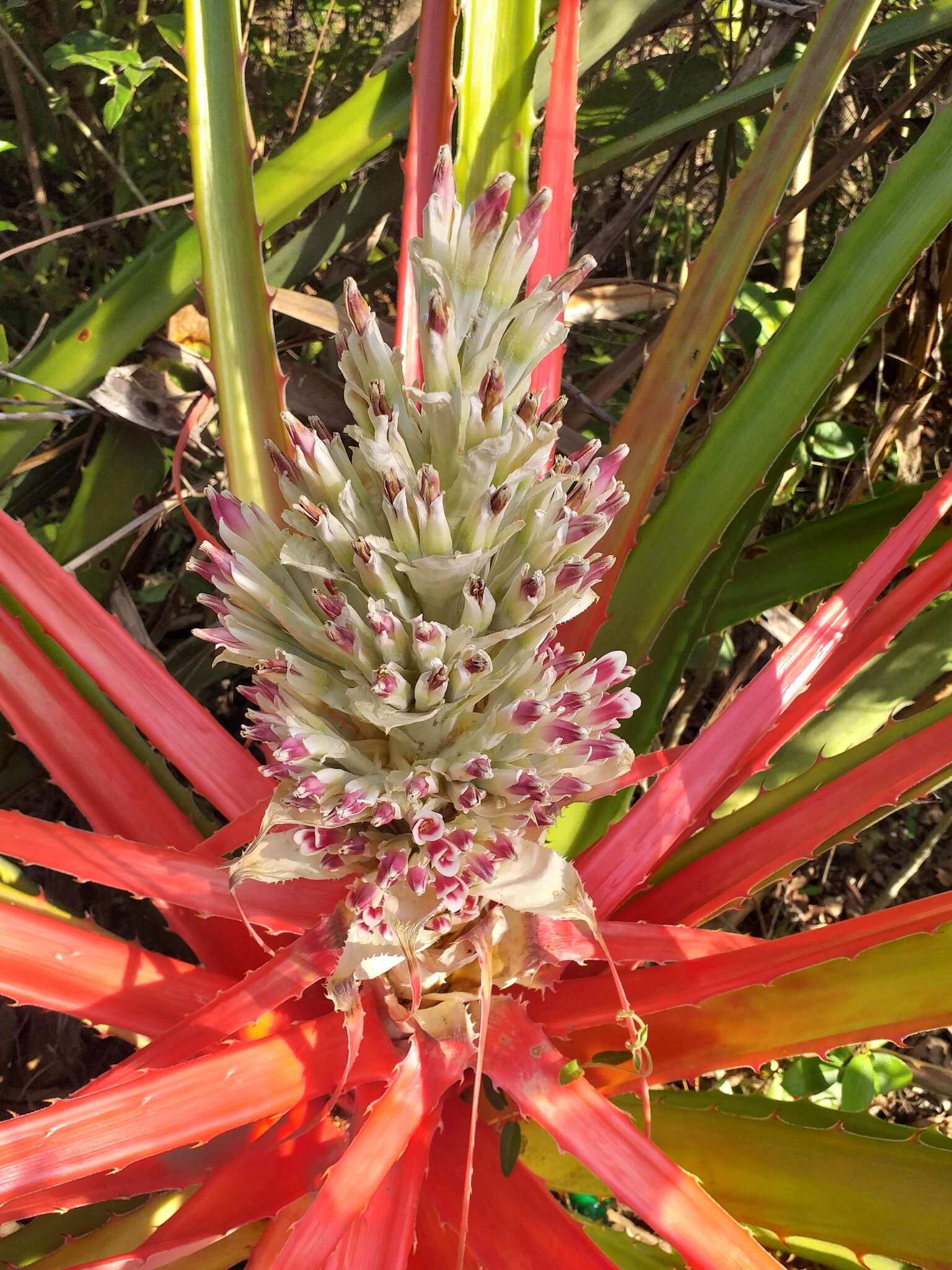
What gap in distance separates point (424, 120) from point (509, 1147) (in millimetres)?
1010

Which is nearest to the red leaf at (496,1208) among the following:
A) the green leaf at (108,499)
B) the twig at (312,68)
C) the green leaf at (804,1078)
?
the green leaf at (804,1078)

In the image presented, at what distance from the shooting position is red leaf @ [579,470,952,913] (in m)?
0.84

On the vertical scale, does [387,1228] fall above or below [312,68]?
below

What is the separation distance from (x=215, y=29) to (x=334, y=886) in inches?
34.1

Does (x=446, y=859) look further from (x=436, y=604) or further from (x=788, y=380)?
(x=788, y=380)

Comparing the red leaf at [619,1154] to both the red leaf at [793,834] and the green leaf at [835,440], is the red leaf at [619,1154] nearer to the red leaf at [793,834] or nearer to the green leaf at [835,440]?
the red leaf at [793,834]

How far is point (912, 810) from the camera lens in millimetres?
1753

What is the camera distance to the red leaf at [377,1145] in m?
0.59

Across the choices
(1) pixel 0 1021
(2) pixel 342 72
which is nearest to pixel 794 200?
(2) pixel 342 72

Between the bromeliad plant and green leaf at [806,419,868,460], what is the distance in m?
0.67

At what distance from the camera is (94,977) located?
2.56 ft

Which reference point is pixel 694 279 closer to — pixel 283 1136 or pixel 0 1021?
pixel 283 1136

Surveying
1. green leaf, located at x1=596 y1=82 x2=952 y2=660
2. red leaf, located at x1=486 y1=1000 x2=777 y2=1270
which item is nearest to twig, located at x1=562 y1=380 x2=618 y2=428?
green leaf, located at x1=596 y1=82 x2=952 y2=660

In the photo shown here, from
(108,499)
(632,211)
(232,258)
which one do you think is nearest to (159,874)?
(232,258)
